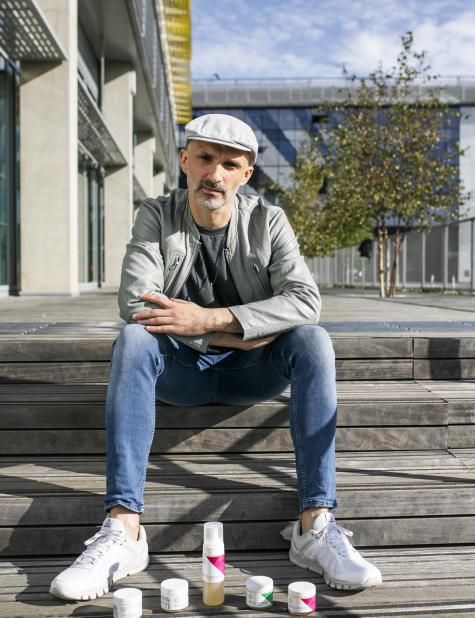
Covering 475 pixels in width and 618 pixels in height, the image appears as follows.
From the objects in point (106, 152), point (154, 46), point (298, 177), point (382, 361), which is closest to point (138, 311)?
point (382, 361)

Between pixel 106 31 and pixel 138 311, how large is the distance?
13.8 m

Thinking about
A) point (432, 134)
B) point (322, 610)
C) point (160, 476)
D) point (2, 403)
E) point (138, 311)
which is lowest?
point (322, 610)

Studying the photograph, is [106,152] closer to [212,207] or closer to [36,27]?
[36,27]

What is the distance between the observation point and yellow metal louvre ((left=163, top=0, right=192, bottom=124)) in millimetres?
24484

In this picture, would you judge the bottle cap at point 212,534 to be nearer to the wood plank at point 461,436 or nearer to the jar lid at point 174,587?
the jar lid at point 174,587

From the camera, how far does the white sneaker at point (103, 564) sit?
2.13m

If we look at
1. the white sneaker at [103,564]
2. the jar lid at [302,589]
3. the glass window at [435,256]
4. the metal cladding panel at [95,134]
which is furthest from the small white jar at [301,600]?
the glass window at [435,256]

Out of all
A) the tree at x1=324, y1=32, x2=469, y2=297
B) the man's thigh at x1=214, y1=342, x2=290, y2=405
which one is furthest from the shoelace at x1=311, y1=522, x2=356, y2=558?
the tree at x1=324, y1=32, x2=469, y2=297

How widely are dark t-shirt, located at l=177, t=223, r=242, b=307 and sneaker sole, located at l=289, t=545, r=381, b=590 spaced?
3.63 feet

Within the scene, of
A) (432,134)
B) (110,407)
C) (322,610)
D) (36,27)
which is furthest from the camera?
(432,134)

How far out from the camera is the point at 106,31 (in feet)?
47.9

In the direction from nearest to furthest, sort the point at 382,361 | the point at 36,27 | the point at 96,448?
the point at 96,448
the point at 382,361
the point at 36,27

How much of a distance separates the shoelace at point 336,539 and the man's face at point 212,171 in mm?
1389

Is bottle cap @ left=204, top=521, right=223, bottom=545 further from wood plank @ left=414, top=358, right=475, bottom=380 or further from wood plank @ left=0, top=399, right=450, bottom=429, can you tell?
wood plank @ left=414, top=358, right=475, bottom=380
